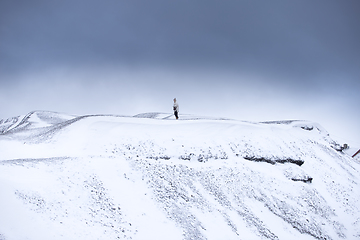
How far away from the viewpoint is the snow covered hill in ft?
39.8

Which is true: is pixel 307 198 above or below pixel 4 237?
below

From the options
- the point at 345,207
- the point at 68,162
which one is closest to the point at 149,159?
the point at 68,162

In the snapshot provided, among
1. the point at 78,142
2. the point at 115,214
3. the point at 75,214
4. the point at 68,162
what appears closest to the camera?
the point at 75,214

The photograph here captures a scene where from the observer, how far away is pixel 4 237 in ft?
30.8

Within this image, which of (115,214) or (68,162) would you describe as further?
(68,162)

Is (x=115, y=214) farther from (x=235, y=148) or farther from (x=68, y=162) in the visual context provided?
(x=235, y=148)

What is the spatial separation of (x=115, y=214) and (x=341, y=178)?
24526 mm

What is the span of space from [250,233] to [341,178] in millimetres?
16613

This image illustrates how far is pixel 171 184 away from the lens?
16.6m

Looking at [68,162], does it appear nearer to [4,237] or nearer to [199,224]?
[4,237]

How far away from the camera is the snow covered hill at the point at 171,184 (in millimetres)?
12133

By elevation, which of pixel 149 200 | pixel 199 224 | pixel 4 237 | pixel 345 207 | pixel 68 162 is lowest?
pixel 345 207

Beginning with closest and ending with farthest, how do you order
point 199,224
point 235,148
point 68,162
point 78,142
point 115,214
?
point 115,214, point 199,224, point 68,162, point 78,142, point 235,148

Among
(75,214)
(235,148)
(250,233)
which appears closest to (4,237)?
(75,214)
